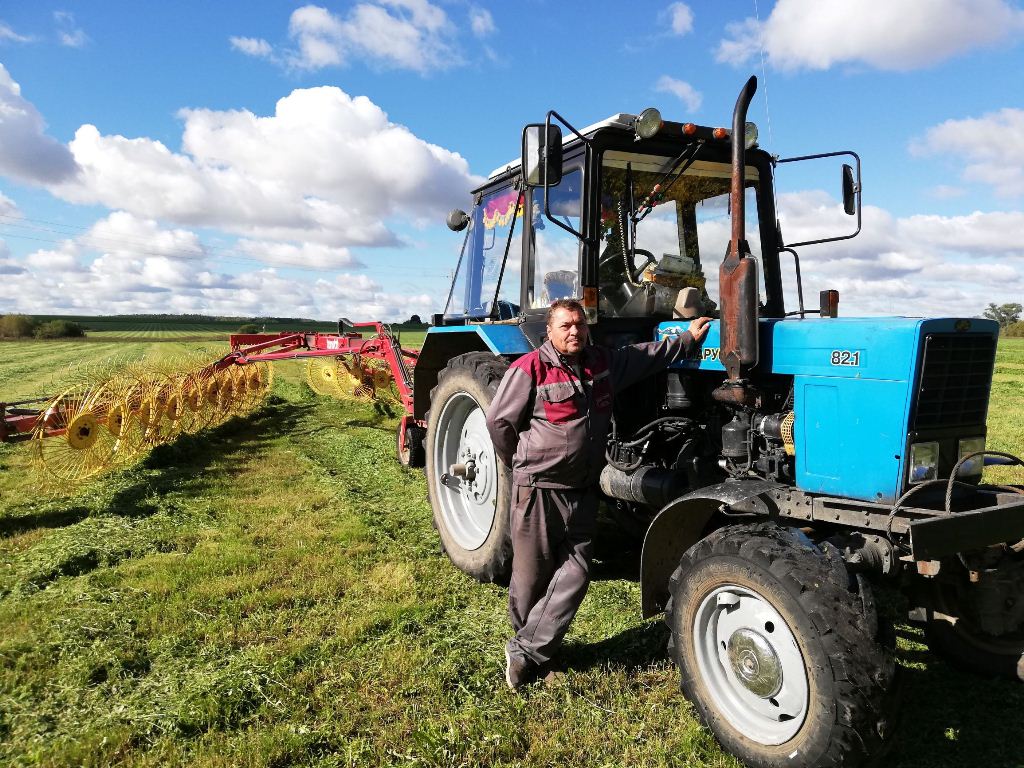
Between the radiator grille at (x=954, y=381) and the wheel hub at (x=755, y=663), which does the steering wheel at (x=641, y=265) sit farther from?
the wheel hub at (x=755, y=663)

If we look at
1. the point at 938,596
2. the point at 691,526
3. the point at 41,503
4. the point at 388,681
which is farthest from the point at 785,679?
the point at 41,503

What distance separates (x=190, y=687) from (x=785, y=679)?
2.38m

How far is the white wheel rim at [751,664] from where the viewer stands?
2416mm

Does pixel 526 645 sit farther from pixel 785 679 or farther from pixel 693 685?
pixel 785 679

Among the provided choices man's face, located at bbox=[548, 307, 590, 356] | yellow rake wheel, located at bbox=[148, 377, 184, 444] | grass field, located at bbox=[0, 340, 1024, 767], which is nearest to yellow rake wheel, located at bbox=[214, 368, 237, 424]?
yellow rake wheel, located at bbox=[148, 377, 184, 444]

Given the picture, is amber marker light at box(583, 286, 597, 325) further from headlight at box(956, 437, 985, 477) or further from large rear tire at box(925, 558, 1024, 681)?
large rear tire at box(925, 558, 1024, 681)

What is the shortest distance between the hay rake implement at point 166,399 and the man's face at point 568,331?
155 inches

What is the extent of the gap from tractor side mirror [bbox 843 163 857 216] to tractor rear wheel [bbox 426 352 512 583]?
215cm

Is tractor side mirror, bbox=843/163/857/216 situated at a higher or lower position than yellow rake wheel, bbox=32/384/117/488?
higher

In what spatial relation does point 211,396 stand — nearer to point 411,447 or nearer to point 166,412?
point 166,412

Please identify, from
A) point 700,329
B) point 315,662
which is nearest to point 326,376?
point 315,662

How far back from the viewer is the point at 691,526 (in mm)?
3021

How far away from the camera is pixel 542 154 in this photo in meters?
3.33

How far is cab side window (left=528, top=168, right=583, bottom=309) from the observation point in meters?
3.85
